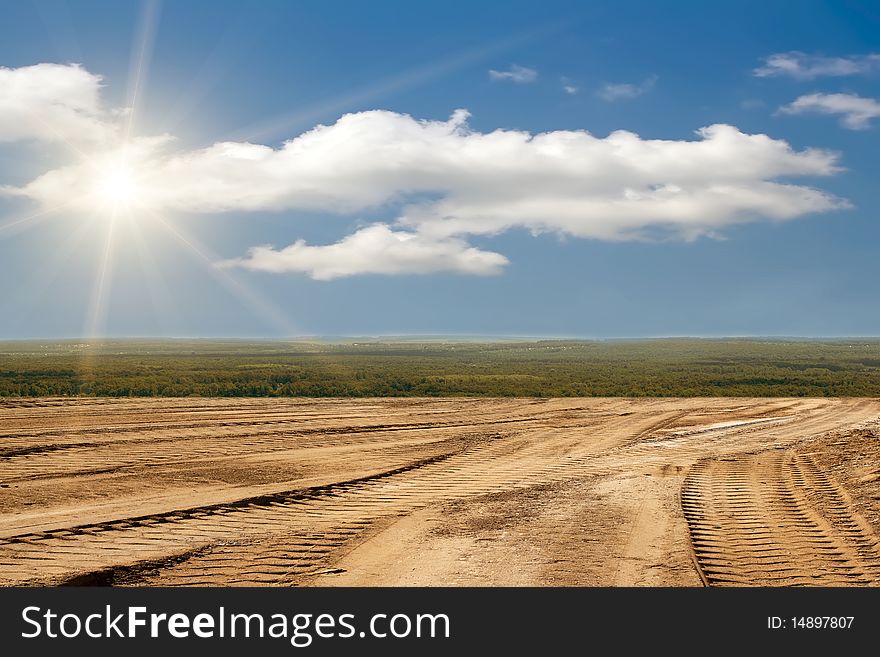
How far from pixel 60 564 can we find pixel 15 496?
449 cm

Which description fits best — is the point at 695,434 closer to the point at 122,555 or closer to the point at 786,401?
the point at 786,401

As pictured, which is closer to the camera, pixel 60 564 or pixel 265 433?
pixel 60 564

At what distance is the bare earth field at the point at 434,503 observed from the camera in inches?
259

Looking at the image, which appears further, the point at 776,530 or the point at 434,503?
the point at 434,503

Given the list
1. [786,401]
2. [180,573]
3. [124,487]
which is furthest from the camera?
[786,401]

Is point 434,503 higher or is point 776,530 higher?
point 776,530

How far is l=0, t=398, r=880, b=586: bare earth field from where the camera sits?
6.57 metres

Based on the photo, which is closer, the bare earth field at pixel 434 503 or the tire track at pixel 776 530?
the tire track at pixel 776 530

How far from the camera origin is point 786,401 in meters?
28.2

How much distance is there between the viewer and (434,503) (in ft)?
32.3

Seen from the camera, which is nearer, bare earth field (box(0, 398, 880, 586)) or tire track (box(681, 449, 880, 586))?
tire track (box(681, 449, 880, 586))
